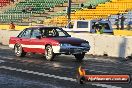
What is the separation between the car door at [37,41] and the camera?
18625mm

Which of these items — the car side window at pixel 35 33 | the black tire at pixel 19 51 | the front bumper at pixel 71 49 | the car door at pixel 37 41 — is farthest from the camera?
the black tire at pixel 19 51

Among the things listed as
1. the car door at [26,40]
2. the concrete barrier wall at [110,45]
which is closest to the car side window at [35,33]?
the car door at [26,40]

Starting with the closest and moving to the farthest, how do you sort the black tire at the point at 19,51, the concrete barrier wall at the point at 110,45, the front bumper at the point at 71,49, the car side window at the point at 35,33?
the front bumper at the point at 71,49, the car side window at the point at 35,33, the concrete barrier wall at the point at 110,45, the black tire at the point at 19,51

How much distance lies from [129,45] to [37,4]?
106 feet

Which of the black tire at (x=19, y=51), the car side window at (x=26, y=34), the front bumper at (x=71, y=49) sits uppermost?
the car side window at (x=26, y=34)

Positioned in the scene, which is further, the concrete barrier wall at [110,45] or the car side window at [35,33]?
the concrete barrier wall at [110,45]

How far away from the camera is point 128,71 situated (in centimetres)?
1402

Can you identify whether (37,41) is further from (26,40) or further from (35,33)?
(26,40)

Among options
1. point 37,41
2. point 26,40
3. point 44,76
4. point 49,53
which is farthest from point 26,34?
point 44,76

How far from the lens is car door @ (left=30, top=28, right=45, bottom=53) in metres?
18.6

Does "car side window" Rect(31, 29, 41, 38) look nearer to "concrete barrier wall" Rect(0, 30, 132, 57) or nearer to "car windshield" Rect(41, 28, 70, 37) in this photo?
"car windshield" Rect(41, 28, 70, 37)

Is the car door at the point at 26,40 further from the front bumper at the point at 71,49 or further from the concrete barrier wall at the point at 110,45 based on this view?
the concrete barrier wall at the point at 110,45

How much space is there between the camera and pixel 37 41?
1889 cm

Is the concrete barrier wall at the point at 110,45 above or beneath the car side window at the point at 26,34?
beneath
